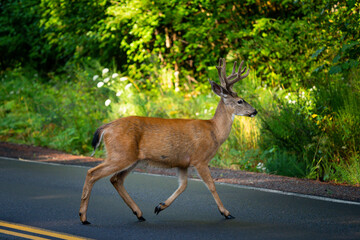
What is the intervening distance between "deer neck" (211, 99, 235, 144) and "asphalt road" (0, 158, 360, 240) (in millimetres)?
1045

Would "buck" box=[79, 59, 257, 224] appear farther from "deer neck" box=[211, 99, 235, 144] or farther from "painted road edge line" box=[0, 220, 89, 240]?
"painted road edge line" box=[0, 220, 89, 240]

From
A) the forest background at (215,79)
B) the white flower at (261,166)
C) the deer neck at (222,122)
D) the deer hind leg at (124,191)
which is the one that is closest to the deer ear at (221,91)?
the deer neck at (222,122)

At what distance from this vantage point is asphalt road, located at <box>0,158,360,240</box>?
7.32m

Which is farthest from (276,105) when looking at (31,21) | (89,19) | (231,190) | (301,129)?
(31,21)

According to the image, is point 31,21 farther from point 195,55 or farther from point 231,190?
point 231,190

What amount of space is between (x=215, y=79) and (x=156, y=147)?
10218mm

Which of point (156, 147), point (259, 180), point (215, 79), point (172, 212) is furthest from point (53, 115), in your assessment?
point (156, 147)

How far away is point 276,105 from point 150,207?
5987 millimetres

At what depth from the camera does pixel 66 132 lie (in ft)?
56.4

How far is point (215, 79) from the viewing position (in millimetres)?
18016

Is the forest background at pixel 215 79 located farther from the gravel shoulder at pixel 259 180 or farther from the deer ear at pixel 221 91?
the deer ear at pixel 221 91

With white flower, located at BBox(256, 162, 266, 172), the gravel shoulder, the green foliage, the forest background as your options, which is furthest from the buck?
the green foliage

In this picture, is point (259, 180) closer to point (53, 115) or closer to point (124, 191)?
point (124, 191)

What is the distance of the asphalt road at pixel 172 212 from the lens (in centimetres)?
732
